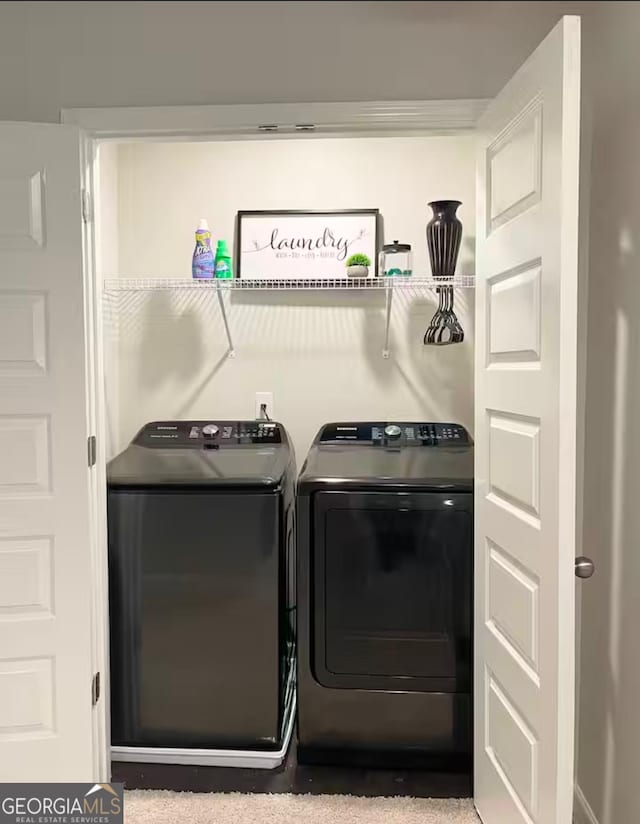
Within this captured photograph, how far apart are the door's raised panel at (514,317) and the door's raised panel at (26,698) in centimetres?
151

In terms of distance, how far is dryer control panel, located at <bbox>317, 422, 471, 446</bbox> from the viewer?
9.07 feet

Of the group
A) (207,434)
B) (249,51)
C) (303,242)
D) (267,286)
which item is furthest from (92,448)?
(303,242)

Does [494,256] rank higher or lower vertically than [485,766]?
higher

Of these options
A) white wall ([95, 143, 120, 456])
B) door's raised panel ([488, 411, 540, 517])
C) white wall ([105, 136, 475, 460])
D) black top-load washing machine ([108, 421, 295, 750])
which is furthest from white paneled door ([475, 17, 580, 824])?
white wall ([95, 143, 120, 456])

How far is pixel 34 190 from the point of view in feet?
6.43

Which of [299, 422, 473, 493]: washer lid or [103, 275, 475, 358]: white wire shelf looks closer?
[299, 422, 473, 493]: washer lid

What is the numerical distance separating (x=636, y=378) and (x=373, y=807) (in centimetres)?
146

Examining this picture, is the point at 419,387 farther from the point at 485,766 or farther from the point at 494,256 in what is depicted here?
the point at 485,766

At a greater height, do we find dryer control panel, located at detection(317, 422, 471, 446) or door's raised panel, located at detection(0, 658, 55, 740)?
dryer control panel, located at detection(317, 422, 471, 446)

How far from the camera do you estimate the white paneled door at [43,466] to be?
1.96 metres

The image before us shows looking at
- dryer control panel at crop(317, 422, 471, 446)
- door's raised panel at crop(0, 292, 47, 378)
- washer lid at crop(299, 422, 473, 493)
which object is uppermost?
door's raised panel at crop(0, 292, 47, 378)

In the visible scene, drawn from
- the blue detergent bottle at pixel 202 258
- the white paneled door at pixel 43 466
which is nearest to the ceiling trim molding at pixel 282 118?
the white paneled door at pixel 43 466

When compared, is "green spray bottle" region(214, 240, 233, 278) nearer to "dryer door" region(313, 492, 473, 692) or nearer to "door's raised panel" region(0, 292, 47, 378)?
"door's raised panel" region(0, 292, 47, 378)

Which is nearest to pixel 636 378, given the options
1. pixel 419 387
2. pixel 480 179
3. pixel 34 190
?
pixel 480 179
